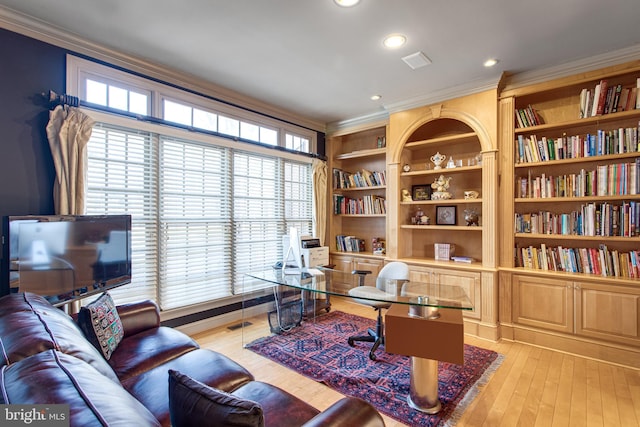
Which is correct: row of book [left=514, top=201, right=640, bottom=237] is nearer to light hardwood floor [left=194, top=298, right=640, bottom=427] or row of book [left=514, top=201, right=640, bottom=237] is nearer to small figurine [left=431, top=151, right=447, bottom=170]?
small figurine [left=431, top=151, right=447, bottom=170]

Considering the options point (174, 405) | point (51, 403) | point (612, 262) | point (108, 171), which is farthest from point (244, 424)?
point (612, 262)

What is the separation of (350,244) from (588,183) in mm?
2928

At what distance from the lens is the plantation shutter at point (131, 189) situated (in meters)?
2.60

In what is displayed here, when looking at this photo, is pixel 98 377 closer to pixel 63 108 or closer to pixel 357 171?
pixel 63 108

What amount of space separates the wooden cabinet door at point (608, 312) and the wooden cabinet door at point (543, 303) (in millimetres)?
79

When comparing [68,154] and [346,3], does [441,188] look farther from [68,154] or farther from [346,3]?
[68,154]

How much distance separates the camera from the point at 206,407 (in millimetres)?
846

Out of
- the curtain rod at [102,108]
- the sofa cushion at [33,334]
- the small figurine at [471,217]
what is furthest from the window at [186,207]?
the small figurine at [471,217]

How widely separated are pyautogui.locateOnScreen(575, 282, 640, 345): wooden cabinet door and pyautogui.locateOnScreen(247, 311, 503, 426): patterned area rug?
2.95 ft

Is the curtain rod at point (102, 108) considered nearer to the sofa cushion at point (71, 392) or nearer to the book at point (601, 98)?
the sofa cushion at point (71, 392)

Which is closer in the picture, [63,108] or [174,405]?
[174,405]

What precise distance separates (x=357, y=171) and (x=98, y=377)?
4.48m

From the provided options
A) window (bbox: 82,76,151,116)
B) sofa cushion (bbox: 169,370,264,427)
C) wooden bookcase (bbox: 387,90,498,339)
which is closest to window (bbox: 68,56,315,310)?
window (bbox: 82,76,151,116)

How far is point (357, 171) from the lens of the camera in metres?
5.00
